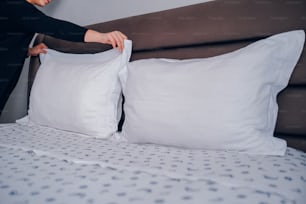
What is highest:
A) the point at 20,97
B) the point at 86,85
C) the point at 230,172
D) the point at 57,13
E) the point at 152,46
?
the point at 57,13

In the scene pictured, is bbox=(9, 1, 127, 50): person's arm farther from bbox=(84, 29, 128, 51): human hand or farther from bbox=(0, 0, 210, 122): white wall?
bbox=(0, 0, 210, 122): white wall

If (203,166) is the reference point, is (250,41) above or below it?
above

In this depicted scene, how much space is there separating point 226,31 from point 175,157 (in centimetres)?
56

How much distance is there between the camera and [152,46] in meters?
1.31

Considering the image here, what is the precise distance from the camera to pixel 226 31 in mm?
1093

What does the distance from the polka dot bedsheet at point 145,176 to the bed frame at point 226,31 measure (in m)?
0.15

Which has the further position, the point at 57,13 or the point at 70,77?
the point at 57,13

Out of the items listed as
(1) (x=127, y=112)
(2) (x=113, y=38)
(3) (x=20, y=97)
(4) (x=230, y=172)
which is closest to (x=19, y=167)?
(1) (x=127, y=112)

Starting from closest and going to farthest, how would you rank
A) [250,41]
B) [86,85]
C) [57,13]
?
[250,41] → [86,85] → [57,13]

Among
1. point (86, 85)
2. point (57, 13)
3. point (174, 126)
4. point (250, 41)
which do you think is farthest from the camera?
point (57, 13)

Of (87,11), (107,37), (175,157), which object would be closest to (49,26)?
(107,37)

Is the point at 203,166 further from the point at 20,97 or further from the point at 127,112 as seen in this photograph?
the point at 20,97

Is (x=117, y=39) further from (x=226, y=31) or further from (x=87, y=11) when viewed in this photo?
(x=87, y=11)

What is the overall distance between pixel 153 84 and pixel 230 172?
1.53ft
